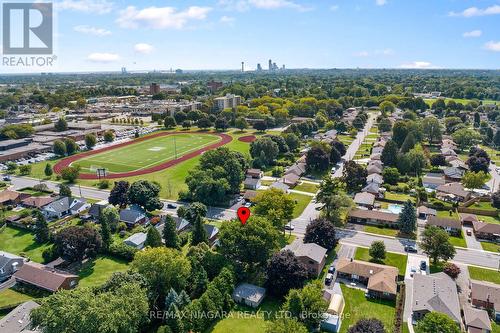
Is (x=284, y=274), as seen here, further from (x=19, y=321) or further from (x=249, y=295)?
(x=19, y=321)

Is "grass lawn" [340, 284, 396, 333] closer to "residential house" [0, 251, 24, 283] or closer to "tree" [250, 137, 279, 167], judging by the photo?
"residential house" [0, 251, 24, 283]

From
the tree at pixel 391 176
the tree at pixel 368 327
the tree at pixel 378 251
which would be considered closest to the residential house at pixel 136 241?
the tree at pixel 368 327

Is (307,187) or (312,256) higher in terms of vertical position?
(307,187)

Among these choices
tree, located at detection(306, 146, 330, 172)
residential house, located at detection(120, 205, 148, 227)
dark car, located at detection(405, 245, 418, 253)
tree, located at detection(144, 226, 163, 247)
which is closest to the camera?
tree, located at detection(144, 226, 163, 247)

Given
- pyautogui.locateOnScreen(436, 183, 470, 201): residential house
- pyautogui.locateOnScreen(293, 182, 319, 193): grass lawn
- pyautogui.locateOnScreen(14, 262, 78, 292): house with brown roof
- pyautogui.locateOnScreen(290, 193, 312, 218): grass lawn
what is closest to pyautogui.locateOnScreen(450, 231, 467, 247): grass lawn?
pyautogui.locateOnScreen(436, 183, 470, 201): residential house

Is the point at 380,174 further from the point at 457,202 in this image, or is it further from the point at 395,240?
the point at 395,240

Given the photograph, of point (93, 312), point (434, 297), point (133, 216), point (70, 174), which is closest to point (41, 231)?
point (133, 216)

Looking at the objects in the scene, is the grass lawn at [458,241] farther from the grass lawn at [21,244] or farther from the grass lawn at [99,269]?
the grass lawn at [21,244]
